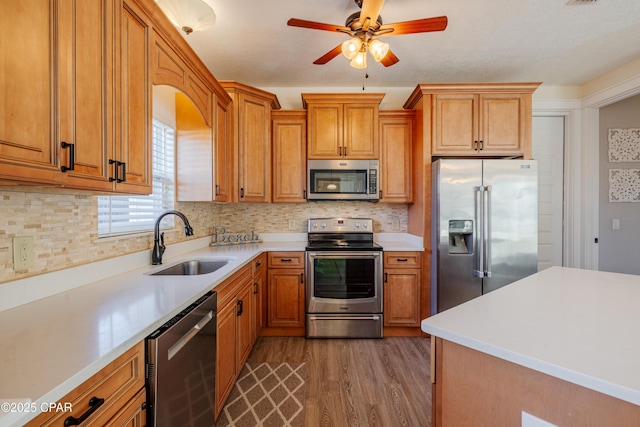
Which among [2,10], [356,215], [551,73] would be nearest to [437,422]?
[2,10]

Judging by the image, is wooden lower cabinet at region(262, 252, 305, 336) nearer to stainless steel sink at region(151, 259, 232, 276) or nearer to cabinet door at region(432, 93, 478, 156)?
stainless steel sink at region(151, 259, 232, 276)

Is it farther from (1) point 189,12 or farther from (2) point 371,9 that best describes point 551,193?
(1) point 189,12

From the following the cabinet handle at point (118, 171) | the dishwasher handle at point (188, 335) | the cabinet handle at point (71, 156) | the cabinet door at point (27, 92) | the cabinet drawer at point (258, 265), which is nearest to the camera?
the cabinet door at point (27, 92)

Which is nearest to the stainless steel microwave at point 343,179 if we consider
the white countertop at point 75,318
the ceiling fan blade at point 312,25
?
the ceiling fan blade at point 312,25

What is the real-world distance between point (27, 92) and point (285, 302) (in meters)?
2.23

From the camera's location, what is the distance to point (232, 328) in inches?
67.1

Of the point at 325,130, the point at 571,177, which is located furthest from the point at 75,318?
the point at 571,177

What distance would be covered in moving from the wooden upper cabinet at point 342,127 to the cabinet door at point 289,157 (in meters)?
0.12

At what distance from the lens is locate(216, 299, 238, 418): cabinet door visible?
4.90 feet

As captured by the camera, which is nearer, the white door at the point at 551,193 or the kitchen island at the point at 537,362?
the kitchen island at the point at 537,362

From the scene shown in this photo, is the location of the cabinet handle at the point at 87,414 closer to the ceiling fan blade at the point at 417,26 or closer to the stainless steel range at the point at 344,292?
the stainless steel range at the point at 344,292

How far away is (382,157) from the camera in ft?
9.46

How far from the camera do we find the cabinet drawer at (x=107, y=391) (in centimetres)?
60

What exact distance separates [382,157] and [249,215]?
1.68 m
